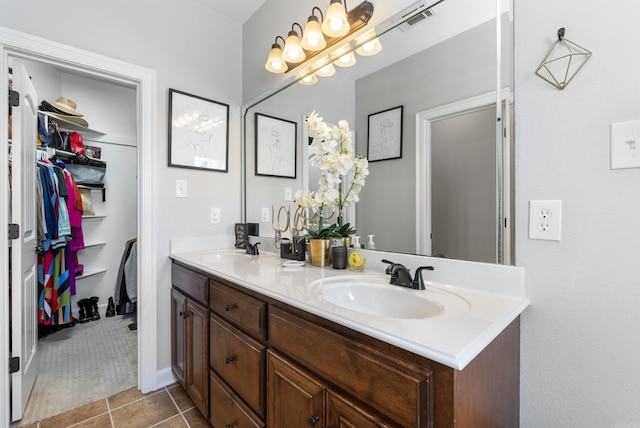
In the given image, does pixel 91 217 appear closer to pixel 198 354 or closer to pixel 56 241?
pixel 56 241

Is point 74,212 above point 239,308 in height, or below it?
above

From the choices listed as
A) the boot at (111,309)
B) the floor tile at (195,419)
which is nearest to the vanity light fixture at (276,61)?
the floor tile at (195,419)

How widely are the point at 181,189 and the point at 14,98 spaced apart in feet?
3.01

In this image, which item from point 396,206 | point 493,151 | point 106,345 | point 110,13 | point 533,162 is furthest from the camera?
point 106,345

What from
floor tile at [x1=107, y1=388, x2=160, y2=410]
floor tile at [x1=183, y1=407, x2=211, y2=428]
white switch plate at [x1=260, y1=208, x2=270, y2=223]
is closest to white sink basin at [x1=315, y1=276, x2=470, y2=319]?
white switch plate at [x1=260, y1=208, x2=270, y2=223]

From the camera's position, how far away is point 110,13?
1759mm

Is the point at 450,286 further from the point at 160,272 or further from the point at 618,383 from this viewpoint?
the point at 160,272

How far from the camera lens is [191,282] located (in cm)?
166

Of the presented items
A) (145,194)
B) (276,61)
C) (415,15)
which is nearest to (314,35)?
(276,61)

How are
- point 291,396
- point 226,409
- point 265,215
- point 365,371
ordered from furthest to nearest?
1. point 265,215
2. point 226,409
3. point 291,396
4. point 365,371

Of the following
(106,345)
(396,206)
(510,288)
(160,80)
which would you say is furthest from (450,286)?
(106,345)

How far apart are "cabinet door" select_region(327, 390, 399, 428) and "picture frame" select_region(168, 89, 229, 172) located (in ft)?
5.71

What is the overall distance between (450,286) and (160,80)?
6.80 feet

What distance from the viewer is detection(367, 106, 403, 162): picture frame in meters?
1.31
